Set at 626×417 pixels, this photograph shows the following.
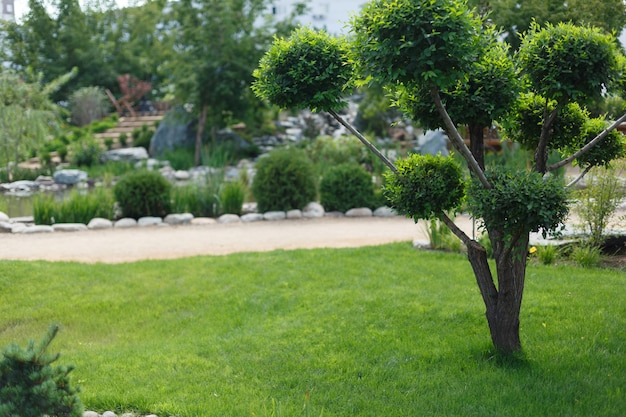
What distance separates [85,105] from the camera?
23.5m

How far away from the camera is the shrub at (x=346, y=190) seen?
10.7 metres

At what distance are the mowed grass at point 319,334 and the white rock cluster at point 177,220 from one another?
2.49m

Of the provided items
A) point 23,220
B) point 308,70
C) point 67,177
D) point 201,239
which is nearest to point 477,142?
point 308,70

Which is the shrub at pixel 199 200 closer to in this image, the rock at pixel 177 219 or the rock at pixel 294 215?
the rock at pixel 177 219

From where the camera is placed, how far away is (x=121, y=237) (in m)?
9.16

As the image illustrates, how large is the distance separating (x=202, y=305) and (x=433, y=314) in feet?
6.89

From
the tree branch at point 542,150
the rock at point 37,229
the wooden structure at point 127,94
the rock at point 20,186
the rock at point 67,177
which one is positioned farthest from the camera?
the wooden structure at point 127,94

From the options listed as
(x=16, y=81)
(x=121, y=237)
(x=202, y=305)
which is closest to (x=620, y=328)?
(x=202, y=305)

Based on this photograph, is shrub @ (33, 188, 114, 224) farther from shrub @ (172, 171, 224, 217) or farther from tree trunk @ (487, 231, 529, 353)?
tree trunk @ (487, 231, 529, 353)

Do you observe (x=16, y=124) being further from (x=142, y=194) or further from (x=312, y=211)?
(x=312, y=211)

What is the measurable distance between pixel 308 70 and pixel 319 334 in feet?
6.73

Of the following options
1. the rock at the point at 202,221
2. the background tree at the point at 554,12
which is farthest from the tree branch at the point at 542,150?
the rock at the point at 202,221

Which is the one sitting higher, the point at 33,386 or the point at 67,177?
the point at 67,177

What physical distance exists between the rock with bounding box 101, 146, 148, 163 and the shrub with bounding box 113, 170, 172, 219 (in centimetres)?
749
